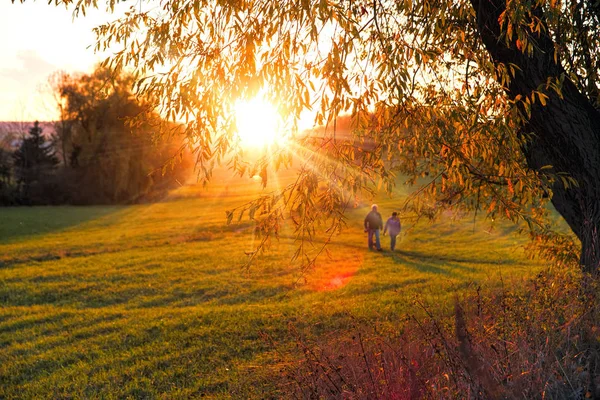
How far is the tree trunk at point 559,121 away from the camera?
5.76 meters

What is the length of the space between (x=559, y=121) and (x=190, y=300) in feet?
32.3

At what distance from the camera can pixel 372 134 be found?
7012 millimetres

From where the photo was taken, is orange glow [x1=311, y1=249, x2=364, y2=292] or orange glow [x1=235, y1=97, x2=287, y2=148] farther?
orange glow [x1=311, y1=249, x2=364, y2=292]

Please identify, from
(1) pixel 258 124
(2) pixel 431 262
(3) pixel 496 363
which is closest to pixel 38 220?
(2) pixel 431 262

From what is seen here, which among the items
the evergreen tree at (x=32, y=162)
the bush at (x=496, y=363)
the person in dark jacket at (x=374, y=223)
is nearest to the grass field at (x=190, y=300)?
the person in dark jacket at (x=374, y=223)

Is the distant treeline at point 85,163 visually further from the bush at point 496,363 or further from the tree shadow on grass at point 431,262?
the bush at point 496,363

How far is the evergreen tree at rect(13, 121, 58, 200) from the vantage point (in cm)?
5316

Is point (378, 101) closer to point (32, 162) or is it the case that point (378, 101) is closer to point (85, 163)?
point (85, 163)

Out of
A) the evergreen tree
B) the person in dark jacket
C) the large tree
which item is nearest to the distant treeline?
the evergreen tree

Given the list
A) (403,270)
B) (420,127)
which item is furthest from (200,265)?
(420,127)

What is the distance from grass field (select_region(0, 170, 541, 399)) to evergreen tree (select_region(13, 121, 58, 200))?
30.3m

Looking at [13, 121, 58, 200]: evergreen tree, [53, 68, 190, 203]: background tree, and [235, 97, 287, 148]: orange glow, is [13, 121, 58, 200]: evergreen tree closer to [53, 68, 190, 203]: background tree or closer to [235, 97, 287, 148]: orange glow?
[53, 68, 190, 203]: background tree

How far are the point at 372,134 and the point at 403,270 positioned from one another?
31.5 feet

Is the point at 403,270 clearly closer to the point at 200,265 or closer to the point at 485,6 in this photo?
the point at 200,265
